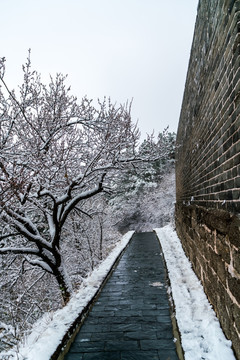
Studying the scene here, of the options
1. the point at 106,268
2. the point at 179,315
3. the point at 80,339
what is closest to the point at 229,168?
the point at 179,315

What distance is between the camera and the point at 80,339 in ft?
10.8

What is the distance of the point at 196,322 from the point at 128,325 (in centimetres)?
94

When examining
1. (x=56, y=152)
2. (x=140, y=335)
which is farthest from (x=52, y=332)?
(x=56, y=152)

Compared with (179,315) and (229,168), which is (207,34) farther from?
(179,315)

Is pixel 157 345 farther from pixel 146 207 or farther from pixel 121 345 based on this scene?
pixel 146 207

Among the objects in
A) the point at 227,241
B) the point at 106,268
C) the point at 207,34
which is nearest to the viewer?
the point at 227,241

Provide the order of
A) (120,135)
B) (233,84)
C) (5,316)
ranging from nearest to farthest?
(233,84)
(120,135)
(5,316)

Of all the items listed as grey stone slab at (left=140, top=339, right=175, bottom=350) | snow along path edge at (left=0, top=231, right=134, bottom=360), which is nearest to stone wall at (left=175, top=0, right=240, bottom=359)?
grey stone slab at (left=140, top=339, right=175, bottom=350)

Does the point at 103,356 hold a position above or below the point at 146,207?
below

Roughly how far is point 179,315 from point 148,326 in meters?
0.48

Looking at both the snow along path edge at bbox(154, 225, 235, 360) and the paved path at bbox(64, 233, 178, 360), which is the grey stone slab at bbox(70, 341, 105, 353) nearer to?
the paved path at bbox(64, 233, 178, 360)

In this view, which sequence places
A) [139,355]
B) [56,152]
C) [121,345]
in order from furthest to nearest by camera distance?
[56,152], [121,345], [139,355]

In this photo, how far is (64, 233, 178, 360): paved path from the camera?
Answer: 293 centimetres

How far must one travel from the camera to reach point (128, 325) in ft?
11.8
